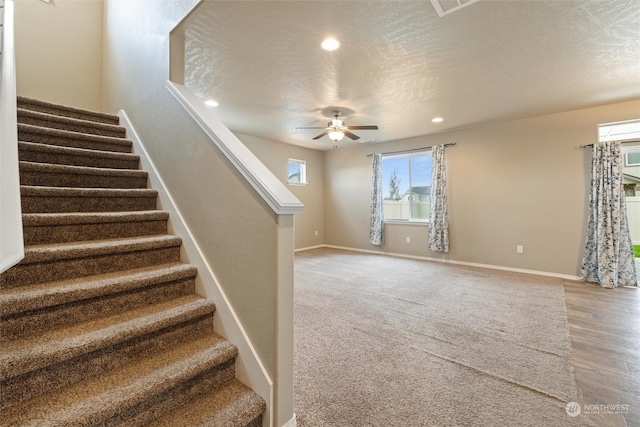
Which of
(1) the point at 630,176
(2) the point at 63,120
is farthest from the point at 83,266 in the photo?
(1) the point at 630,176

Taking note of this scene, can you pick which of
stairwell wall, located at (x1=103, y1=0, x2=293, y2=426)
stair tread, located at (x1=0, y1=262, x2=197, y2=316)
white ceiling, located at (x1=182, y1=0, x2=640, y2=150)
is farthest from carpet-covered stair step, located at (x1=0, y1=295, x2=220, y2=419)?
white ceiling, located at (x1=182, y1=0, x2=640, y2=150)

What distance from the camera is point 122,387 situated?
1.11 meters

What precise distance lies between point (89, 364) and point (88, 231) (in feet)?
2.89

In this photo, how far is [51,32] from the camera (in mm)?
3459

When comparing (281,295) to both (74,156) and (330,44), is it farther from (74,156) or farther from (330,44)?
(330,44)

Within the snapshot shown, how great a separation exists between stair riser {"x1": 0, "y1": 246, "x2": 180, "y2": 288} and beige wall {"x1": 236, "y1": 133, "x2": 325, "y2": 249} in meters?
4.28

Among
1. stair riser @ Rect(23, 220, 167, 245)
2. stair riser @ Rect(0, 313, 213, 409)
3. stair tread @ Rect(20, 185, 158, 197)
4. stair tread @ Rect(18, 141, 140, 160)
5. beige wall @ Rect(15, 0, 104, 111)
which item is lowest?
stair riser @ Rect(0, 313, 213, 409)

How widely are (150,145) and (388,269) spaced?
3891mm

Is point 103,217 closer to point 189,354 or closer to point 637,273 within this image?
point 189,354

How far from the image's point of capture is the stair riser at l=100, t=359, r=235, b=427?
1.08 m

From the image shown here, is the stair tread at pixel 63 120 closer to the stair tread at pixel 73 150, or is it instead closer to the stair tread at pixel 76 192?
the stair tread at pixel 73 150

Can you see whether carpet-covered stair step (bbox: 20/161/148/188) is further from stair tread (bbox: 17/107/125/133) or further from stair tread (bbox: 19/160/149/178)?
stair tread (bbox: 17/107/125/133)

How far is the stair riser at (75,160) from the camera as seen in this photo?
6.40ft

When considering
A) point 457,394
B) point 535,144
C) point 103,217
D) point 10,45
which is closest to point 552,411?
point 457,394
